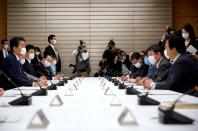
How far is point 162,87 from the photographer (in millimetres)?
4102

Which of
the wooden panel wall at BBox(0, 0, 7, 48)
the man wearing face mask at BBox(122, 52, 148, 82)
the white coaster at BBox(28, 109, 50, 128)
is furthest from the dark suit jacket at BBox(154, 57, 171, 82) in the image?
the wooden panel wall at BBox(0, 0, 7, 48)

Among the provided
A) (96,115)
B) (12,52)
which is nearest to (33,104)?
(96,115)

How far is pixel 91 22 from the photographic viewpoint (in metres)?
12.1

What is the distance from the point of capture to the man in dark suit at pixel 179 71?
3953 millimetres

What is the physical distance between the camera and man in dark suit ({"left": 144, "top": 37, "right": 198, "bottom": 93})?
395 cm

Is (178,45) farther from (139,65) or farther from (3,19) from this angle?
(3,19)

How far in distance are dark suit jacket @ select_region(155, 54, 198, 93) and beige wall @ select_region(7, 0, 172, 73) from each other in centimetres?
814

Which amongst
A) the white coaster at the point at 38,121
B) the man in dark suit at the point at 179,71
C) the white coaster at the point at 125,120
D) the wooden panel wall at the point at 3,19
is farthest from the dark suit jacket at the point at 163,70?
the wooden panel wall at the point at 3,19

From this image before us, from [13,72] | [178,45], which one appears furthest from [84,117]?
[13,72]

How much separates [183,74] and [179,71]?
0.21 feet

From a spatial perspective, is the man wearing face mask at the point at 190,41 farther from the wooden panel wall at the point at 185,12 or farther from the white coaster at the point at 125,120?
the wooden panel wall at the point at 185,12

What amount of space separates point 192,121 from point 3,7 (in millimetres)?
10967

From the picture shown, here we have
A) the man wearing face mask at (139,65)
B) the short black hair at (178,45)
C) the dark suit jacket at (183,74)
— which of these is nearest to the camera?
the dark suit jacket at (183,74)

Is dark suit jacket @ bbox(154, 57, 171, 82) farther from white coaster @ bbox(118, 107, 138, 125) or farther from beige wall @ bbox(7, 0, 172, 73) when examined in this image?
beige wall @ bbox(7, 0, 172, 73)
